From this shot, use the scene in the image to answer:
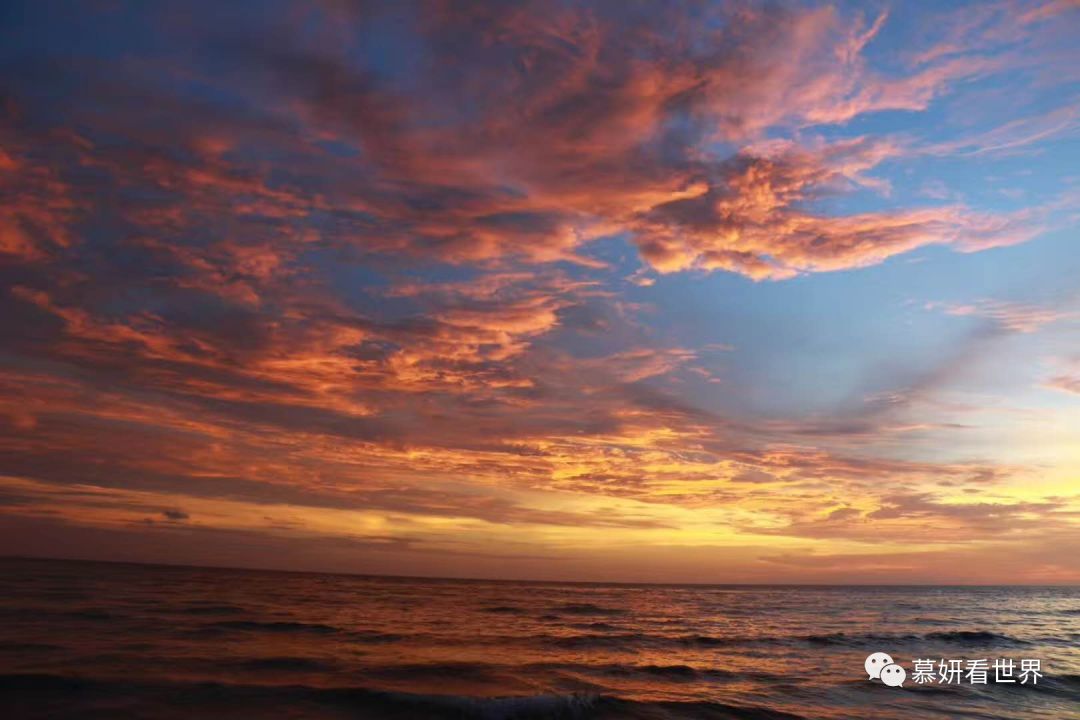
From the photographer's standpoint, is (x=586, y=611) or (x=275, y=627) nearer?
(x=275, y=627)

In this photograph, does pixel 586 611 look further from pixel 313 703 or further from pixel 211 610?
pixel 313 703

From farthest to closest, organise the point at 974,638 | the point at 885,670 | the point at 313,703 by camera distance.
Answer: the point at 974,638 → the point at 885,670 → the point at 313,703

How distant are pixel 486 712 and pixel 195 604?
30627mm

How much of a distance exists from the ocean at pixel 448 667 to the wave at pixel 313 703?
0.21ft

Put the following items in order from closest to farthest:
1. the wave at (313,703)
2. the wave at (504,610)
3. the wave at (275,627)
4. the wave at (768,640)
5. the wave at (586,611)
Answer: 1. the wave at (313,703)
2. the wave at (275,627)
3. the wave at (768,640)
4. the wave at (504,610)
5. the wave at (586,611)

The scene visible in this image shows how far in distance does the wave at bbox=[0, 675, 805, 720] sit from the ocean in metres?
0.06

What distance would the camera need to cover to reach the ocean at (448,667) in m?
16.6

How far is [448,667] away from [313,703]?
7271 mm

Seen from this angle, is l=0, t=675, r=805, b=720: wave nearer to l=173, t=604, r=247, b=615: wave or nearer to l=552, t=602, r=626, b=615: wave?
l=173, t=604, r=247, b=615: wave

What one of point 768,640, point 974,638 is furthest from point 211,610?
point 974,638

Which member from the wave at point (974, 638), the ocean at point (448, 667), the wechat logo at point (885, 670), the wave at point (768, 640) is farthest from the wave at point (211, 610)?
the wave at point (974, 638)

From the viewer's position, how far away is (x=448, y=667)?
22.8 meters

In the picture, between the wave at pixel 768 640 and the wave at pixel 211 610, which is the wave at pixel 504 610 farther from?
the wave at pixel 211 610

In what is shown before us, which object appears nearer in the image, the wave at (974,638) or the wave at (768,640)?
the wave at (768,640)
